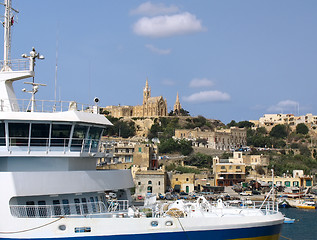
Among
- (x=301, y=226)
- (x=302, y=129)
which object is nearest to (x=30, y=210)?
(x=301, y=226)

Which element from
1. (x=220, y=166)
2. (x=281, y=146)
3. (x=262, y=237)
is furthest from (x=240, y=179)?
(x=262, y=237)

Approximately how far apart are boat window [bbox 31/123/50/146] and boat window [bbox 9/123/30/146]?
0.65ft

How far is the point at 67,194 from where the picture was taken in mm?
17359

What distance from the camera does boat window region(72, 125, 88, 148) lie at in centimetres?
1770

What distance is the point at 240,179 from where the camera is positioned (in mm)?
89375

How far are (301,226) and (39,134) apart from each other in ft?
133

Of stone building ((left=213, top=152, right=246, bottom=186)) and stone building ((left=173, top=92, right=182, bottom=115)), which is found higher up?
stone building ((left=173, top=92, right=182, bottom=115))

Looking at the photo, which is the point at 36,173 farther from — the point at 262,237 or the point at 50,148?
the point at 262,237

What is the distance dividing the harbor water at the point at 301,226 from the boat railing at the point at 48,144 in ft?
75.7

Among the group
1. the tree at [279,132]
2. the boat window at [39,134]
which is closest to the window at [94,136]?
the boat window at [39,134]

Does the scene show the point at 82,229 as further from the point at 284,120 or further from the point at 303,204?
the point at 284,120

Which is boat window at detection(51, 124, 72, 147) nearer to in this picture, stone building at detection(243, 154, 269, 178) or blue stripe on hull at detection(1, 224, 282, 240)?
blue stripe on hull at detection(1, 224, 282, 240)

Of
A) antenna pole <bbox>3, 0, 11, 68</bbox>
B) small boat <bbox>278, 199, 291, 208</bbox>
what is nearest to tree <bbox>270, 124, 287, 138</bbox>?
small boat <bbox>278, 199, 291, 208</bbox>

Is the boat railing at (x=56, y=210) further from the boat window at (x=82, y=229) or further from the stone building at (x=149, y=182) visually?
the stone building at (x=149, y=182)
